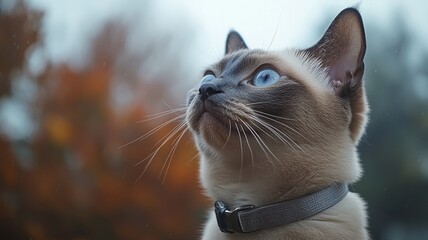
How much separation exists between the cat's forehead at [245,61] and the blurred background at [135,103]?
151 millimetres

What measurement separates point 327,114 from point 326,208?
0.58ft

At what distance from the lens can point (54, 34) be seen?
1.66 metres

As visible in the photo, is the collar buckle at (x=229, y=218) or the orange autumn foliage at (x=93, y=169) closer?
the collar buckle at (x=229, y=218)

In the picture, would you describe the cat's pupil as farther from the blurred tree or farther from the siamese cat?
the blurred tree

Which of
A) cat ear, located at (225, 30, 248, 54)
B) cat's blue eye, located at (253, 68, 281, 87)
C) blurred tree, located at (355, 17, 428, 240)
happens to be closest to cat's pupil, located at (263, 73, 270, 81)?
cat's blue eye, located at (253, 68, 281, 87)

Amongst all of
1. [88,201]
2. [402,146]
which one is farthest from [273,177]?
[88,201]

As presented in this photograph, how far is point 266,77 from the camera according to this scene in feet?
3.55

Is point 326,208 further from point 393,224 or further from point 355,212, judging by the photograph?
point 393,224

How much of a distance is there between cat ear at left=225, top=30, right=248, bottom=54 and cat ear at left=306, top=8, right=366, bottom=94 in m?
0.23

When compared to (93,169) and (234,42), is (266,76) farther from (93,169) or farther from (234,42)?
(93,169)

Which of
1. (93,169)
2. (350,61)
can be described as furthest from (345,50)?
(93,169)

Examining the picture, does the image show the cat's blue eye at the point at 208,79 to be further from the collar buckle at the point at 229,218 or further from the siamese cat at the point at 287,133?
the collar buckle at the point at 229,218

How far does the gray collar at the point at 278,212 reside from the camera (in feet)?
3.23

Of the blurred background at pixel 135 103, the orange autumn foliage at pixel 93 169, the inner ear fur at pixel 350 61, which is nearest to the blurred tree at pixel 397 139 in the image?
the blurred background at pixel 135 103
